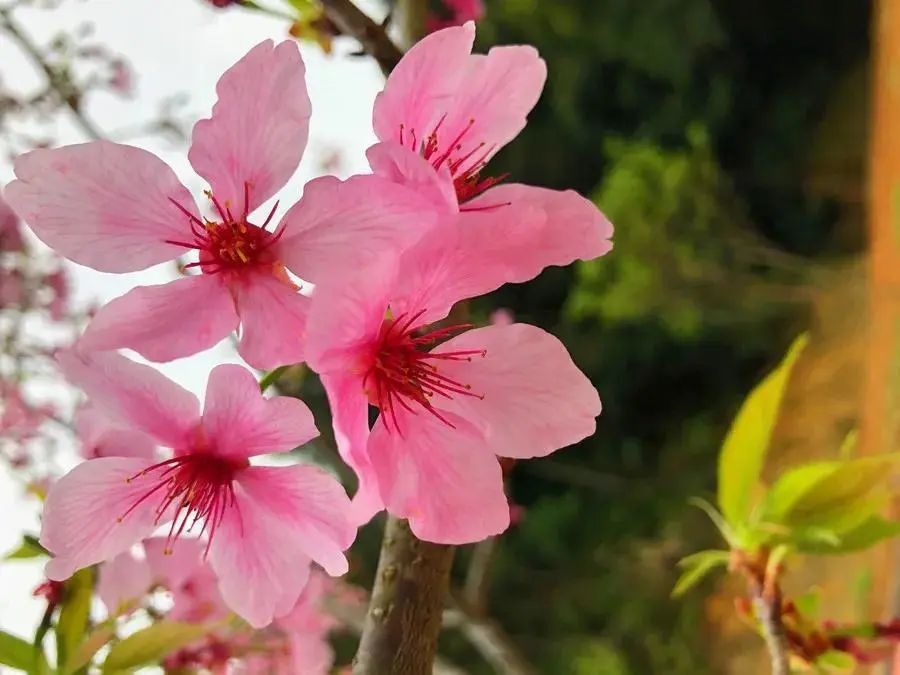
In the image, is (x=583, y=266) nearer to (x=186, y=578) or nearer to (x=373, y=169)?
(x=186, y=578)

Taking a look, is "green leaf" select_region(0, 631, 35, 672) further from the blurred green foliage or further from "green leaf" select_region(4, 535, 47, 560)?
the blurred green foliage

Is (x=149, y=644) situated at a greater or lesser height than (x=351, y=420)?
lesser

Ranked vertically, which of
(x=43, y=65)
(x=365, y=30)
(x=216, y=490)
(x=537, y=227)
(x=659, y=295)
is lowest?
(x=216, y=490)

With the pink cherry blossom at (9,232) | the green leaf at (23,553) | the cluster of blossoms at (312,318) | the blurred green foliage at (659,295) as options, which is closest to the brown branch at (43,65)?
the pink cherry blossom at (9,232)

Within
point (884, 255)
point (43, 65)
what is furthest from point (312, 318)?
point (884, 255)

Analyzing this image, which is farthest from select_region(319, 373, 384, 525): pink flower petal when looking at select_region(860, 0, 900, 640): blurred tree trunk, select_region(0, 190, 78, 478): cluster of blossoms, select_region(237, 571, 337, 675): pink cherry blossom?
select_region(860, 0, 900, 640): blurred tree trunk

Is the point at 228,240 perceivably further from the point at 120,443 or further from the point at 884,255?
the point at 884,255
